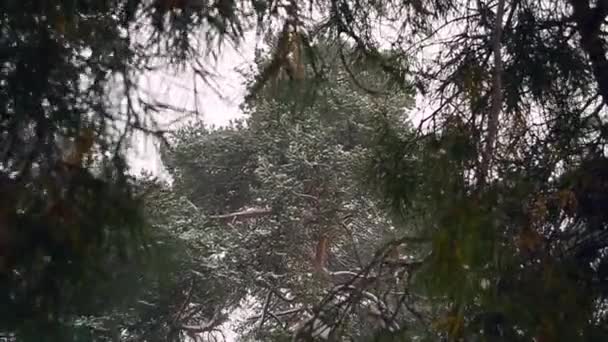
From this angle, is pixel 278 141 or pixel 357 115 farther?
pixel 278 141

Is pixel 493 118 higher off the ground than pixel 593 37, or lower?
lower

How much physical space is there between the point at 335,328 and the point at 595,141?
570 millimetres

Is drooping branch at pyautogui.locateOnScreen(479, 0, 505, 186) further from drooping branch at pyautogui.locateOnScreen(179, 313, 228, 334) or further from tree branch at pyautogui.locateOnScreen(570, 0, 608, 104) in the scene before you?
drooping branch at pyautogui.locateOnScreen(179, 313, 228, 334)

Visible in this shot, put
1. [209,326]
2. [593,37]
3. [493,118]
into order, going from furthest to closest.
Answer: [209,326] → [593,37] → [493,118]

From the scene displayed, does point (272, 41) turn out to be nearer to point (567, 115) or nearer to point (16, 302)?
point (16, 302)

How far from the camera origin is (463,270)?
3.01 ft

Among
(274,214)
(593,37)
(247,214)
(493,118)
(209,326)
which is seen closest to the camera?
(493,118)

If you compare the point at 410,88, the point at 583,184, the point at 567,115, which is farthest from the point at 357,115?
the point at 583,184

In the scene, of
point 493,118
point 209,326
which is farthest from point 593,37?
point 209,326

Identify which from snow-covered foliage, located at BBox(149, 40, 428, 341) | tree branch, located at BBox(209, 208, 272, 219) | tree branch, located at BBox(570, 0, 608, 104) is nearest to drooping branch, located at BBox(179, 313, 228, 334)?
snow-covered foliage, located at BBox(149, 40, 428, 341)

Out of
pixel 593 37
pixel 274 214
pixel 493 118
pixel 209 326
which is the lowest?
pixel 493 118

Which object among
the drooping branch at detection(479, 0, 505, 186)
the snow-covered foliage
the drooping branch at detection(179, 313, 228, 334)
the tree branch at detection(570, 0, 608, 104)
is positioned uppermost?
the snow-covered foliage

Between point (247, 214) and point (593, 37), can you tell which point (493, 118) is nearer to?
point (593, 37)

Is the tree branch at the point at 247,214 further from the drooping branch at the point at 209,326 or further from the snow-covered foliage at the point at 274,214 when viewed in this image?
the drooping branch at the point at 209,326
